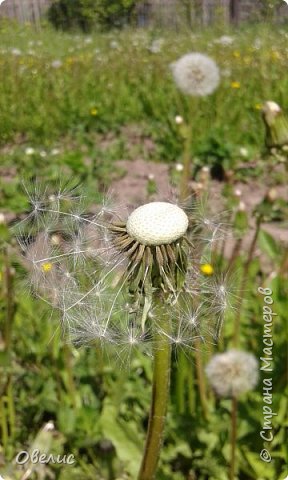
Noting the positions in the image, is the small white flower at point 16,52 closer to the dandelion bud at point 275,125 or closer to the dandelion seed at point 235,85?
the dandelion seed at point 235,85

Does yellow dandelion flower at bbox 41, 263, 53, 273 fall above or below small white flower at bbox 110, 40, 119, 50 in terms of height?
above

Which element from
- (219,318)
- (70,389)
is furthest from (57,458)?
(219,318)

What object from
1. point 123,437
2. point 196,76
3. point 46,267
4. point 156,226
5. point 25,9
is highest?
point 156,226

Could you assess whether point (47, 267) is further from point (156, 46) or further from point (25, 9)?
point (156, 46)

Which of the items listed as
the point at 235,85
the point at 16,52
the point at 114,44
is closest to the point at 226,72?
the point at 235,85

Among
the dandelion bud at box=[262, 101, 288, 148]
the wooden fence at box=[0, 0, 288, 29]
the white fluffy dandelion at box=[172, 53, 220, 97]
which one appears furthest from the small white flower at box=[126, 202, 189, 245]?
the wooden fence at box=[0, 0, 288, 29]

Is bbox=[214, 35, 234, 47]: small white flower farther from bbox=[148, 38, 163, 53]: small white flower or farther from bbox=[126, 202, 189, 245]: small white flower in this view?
bbox=[126, 202, 189, 245]: small white flower

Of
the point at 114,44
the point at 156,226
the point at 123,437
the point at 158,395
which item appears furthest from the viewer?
the point at 114,44

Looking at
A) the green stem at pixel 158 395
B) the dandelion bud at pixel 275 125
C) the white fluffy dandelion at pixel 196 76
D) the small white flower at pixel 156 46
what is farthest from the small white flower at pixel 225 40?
the green stem at pixel 158 395
